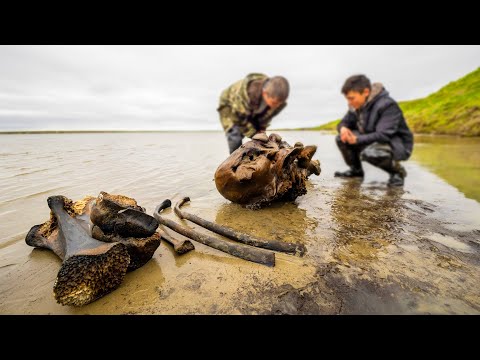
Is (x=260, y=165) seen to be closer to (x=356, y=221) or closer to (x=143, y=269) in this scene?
(x=356, y=221)

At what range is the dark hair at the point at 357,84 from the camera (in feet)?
14.4

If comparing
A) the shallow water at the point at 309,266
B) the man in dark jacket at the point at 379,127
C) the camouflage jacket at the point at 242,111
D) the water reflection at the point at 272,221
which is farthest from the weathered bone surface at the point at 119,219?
the man in dark jacket at the point at 379,127

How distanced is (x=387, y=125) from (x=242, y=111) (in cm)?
302

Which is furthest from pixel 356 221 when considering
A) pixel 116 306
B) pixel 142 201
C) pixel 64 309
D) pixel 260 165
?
pixel 142 201

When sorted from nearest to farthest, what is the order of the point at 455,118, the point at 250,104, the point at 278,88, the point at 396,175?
1. the point at 278,88
2. the point at 396,175
3. the point at 250,104
4. the point at 455,118

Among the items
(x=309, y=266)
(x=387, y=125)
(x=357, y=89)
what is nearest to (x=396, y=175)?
(x=387, y=125)

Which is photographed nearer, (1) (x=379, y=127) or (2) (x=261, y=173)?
(2) (x=261, y=173)

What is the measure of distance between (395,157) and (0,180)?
7.93 m

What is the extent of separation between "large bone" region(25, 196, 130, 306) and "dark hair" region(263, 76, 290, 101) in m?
3.96

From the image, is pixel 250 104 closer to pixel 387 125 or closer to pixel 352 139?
pixel 352 139

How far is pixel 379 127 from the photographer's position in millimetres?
4598

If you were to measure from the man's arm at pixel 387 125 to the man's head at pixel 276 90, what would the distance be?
1.85 m

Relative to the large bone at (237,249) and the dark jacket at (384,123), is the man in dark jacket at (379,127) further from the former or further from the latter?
the large bone at (237,249)

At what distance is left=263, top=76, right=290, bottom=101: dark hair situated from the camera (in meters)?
4.32
